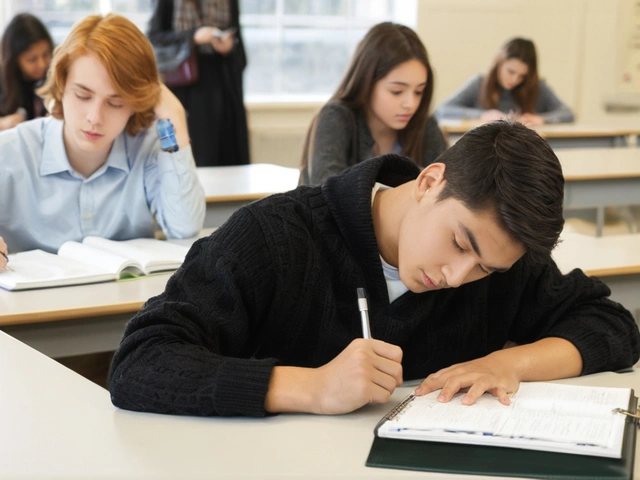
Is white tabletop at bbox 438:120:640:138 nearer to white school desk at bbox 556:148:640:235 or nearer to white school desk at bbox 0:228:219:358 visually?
white school desk at bbox 556:148:640:235

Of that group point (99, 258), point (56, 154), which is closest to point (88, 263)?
point (99, 258)

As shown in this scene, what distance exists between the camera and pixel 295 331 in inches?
51.1

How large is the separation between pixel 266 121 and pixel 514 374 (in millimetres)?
4564

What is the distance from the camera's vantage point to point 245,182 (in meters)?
3.07

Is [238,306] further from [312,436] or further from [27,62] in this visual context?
[27,62]

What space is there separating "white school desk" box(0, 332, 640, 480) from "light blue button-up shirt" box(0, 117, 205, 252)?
108cm

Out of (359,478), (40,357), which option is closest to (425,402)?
(359,478)

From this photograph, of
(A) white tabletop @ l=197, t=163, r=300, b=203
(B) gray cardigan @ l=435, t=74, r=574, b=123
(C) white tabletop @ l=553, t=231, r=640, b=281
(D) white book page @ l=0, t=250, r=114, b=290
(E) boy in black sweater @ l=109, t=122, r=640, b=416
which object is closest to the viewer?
(E) boy in black sweater @ l=109, t=122, r=640, b=416

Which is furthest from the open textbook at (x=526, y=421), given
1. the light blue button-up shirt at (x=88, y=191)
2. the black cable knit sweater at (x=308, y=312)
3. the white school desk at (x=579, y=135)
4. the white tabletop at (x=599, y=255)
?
the white school desk at (x=579, y=135)

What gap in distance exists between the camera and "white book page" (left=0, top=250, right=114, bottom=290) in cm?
174

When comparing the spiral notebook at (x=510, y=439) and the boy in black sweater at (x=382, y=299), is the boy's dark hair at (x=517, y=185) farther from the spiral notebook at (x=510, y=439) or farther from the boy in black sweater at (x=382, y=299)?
the spiral notebook at (x=510, y=439)

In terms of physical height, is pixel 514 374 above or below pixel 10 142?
below

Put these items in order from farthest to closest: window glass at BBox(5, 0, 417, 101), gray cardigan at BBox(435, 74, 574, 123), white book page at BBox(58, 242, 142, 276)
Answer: window glass at BBox(5, 0, 417, 101)
gray cardigan at BBox(435, 74, 574, 123)
white book page at BBox(58, 242, 142, 276)

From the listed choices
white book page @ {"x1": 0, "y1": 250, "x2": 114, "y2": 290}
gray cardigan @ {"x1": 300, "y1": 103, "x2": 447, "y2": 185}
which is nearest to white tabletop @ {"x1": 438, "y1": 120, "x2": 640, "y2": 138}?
gray cardigan @ {"x1": 300, "y1": 103, "x2": 447, "y2": 185}
